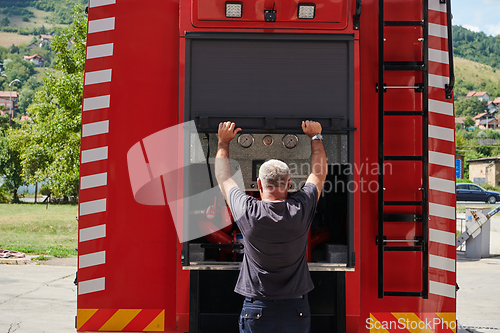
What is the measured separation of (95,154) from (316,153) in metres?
1.40

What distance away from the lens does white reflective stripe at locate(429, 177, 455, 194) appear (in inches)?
109

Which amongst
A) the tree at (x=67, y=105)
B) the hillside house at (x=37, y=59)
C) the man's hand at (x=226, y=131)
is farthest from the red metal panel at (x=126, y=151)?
the hillside house at (x=37, y=59)

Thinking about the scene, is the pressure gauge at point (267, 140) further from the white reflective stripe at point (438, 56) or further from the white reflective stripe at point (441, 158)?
the white reflective stripe at point (438, 56)

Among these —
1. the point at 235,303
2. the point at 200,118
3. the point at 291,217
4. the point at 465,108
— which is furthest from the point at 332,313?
the point at 465,108

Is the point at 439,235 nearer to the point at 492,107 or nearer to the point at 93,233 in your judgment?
the point at 93,233

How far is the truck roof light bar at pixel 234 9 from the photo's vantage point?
2.70 m

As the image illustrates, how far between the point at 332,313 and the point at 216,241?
2.95 ft

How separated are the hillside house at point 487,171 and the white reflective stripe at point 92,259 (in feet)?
176

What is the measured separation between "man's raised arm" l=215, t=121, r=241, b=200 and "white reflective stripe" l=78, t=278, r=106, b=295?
0.97 meters

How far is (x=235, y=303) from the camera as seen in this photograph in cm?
286

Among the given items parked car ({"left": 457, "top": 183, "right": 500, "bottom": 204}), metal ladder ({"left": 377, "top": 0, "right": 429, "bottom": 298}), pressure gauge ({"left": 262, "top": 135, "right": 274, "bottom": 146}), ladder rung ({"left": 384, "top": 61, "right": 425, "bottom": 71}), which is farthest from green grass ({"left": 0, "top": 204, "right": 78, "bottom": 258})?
parked car ({"left": 457, "top": 183, "right": 500, "bottom": 204})

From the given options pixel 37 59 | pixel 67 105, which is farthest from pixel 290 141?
pixel 37 59

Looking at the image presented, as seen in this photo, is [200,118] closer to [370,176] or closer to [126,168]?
[126,168]

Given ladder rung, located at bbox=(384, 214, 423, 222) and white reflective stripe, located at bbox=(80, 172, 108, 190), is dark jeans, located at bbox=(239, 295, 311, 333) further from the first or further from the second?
white reflective stripe, located at bbox=(80, 172, 108, 190)
